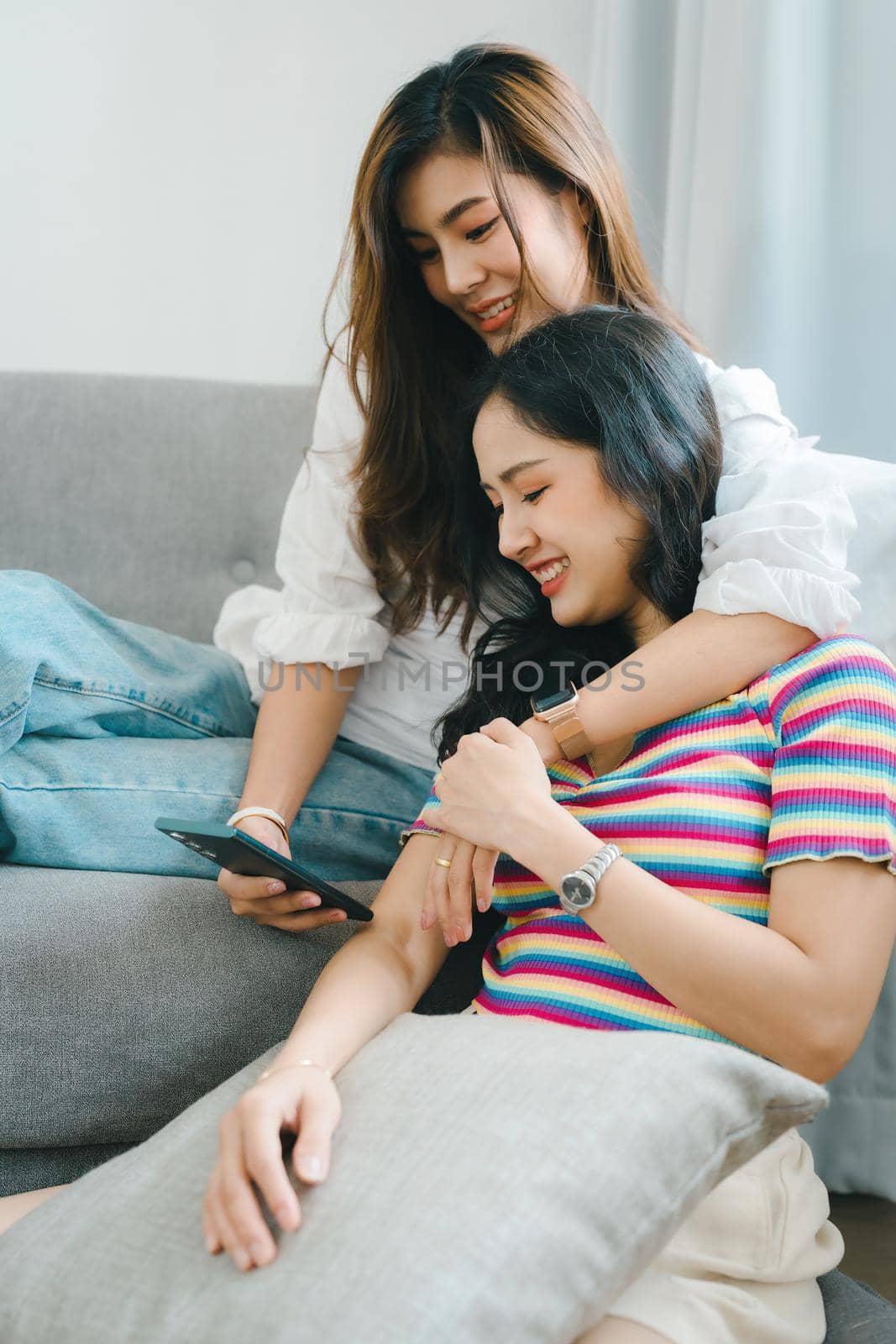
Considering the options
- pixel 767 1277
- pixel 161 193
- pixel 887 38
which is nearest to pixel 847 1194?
pixel 767 1277

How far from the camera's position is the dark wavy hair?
1.03m

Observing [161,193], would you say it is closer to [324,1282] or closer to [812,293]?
[812,293]

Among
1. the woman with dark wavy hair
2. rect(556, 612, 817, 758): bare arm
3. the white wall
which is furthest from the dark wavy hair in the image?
the white wall

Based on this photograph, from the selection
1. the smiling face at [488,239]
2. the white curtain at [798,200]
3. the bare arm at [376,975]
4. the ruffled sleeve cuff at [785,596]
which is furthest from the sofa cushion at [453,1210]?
the white curtain at [798,200]

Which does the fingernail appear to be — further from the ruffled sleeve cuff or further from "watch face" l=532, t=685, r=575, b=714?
the ruffled sleeve cuff

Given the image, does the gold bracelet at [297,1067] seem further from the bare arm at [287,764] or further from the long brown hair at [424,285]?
the long brown hair at [424,285]

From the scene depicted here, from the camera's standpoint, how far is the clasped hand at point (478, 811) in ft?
2.90

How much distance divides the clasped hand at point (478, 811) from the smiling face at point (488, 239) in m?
0.57

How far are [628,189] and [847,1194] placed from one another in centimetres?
160

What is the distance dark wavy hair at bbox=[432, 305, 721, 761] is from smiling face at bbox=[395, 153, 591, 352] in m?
0.15

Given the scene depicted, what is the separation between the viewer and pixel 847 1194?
1.33m

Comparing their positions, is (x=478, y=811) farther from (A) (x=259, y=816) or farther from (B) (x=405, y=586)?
(B) (x=405, y=586)

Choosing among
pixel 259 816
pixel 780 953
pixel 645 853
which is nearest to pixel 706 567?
pixel 645 853

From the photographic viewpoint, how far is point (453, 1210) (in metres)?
0.60
